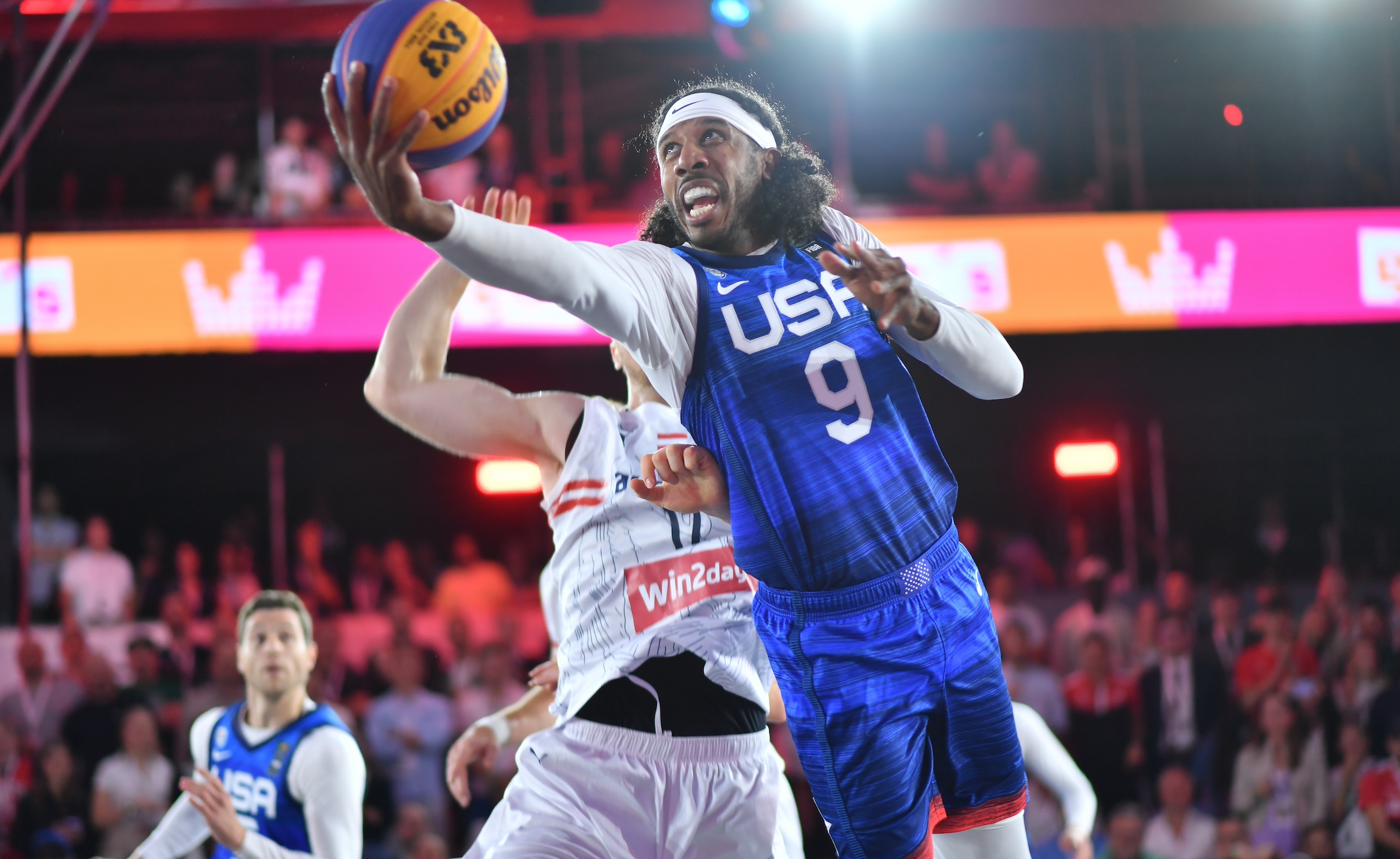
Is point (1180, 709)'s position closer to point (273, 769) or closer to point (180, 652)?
point (273, 769)

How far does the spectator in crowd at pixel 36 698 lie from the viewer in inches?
300

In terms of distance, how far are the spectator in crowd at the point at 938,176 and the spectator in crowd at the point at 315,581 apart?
18.2 feet

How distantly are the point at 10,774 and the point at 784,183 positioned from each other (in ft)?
22.1

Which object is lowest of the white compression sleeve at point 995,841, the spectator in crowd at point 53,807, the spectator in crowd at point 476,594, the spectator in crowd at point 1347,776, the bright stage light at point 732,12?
the spectator in crowd at point 1347,776

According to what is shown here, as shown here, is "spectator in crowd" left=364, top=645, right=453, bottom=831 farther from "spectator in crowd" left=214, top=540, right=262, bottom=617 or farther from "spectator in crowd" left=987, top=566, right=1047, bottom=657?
"spectator in crowd" left=987, top=566, right=1047, bottom=657

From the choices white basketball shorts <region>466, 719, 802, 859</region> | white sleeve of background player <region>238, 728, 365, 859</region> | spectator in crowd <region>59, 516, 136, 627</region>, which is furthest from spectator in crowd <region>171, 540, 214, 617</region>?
white basketball shorts <region>466, 719, 802, 859</region>

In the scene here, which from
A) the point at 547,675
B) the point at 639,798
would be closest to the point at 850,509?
the point at 639,798

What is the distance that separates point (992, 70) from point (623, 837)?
10.8 meters

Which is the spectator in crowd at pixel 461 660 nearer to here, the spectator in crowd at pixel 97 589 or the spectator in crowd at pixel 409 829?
the spectator in crowd at pixel 409 829

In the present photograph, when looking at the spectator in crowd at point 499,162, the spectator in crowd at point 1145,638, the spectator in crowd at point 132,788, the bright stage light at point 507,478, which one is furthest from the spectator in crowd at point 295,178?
the spectator in crowd at point 1145,638

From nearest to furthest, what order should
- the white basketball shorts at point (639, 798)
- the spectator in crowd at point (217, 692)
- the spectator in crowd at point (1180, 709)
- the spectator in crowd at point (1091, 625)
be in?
1. the white basketball shorts at point (639, 798)
2. the spectator in crowd at point (217, 692)
3. the spectator in crowd at point (1180, 709)
4. the spectator in crowd at point (1091, 625)

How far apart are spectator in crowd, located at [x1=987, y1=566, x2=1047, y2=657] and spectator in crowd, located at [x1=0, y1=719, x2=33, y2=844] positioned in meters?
5.91

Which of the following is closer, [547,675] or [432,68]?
[432,68]

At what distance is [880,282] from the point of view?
211cm
